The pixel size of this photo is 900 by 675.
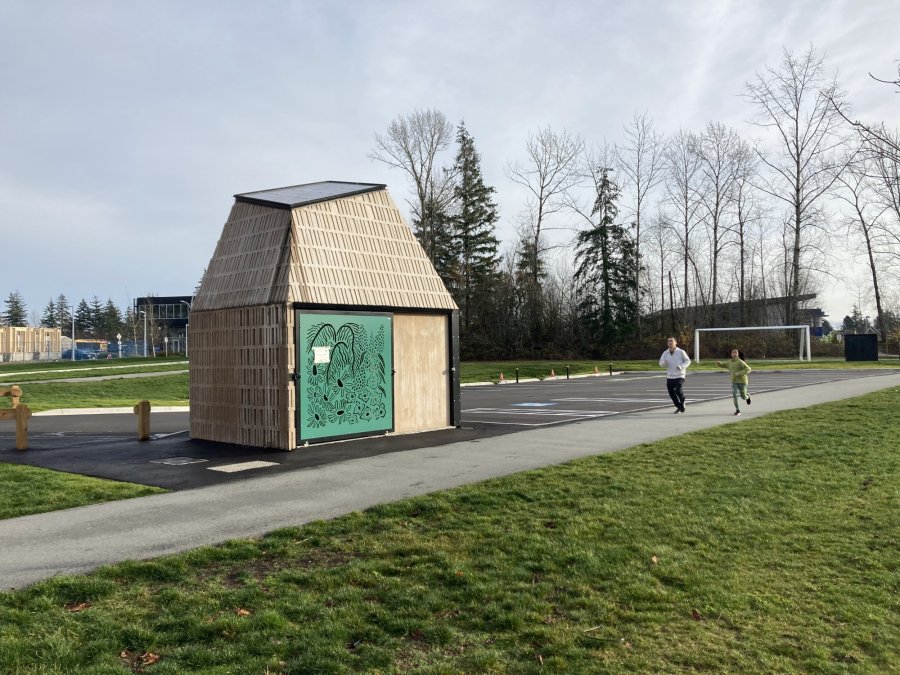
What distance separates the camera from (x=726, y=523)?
6.59m

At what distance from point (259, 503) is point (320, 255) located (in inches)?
224

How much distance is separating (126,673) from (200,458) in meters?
7.86

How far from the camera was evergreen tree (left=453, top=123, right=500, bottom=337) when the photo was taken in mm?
60031

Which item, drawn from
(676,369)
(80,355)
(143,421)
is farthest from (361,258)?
(80,355)

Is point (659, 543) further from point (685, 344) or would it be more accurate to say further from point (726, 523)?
point (685, 344)

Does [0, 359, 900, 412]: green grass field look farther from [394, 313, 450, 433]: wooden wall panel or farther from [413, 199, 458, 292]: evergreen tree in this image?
[413, 199, 458, 292]: evergreen tree

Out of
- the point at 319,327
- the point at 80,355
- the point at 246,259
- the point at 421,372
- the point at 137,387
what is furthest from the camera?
the point at 80,355

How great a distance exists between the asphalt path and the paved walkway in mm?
775

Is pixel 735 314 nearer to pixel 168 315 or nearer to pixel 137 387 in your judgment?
pixel 137 387

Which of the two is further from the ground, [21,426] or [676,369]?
[676,369]

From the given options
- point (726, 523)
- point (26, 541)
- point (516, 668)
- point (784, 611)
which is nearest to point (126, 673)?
point (516, 668)

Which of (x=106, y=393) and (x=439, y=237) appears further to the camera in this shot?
(x=439, y=237)

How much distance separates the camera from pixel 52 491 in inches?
333

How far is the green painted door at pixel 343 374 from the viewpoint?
11.9 metres
